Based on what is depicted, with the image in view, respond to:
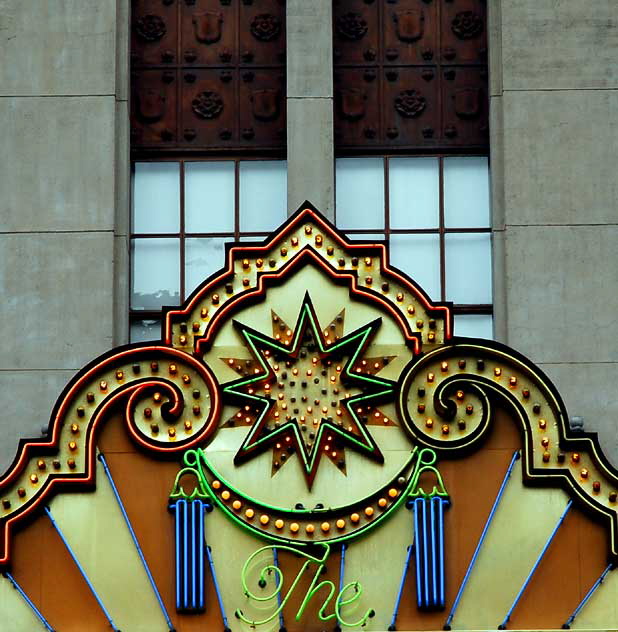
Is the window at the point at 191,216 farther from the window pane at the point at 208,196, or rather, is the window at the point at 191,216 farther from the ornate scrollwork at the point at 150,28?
the ornate scrollwork at the point at 150,28

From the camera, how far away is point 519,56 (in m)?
26.0

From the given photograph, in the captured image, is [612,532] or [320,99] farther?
[320,99]

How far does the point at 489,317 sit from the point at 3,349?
5.60m

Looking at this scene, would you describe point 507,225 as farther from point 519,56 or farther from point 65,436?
point 65,436

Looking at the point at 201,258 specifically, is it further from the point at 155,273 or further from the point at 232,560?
the point at 232,560

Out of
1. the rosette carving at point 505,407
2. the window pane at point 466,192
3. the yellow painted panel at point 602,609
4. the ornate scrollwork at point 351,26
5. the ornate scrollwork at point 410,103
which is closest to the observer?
the yellow painted panel at point 602,609

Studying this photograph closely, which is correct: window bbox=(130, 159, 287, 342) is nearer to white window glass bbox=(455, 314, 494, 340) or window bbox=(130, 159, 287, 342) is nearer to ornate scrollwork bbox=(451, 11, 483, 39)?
white window glass bbox=(455, 314, 494, 340)

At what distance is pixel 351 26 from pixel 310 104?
1251 millimetres

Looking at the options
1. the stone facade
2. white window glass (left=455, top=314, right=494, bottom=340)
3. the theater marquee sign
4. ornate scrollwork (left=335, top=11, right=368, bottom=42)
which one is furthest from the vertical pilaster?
the theater marquee sign

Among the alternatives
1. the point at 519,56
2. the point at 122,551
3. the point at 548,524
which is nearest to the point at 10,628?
the point at 122,551

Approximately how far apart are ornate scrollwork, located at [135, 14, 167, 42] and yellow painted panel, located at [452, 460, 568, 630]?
7.44 metres

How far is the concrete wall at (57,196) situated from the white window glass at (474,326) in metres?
3.88

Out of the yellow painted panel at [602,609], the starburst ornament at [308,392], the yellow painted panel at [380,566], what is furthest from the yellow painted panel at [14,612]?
the yellow painted panel at [602,609]

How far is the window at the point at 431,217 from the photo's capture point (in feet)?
85.3
